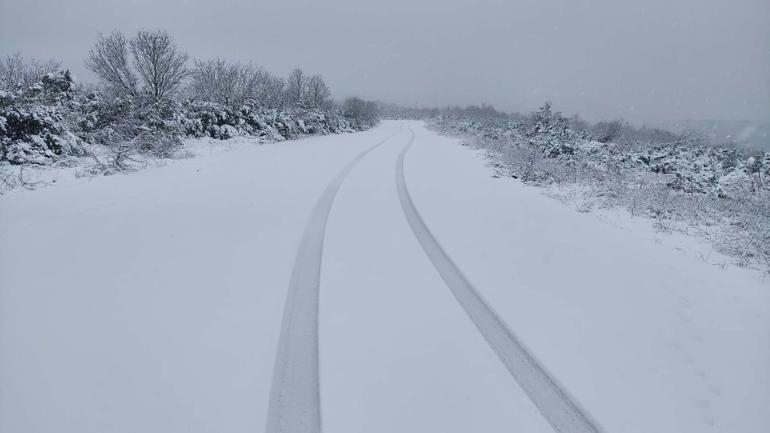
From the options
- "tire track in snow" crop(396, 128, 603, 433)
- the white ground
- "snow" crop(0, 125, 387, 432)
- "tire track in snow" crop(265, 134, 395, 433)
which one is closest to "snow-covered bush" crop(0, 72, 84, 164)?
"snow" crop(0, 125, 387, 432)

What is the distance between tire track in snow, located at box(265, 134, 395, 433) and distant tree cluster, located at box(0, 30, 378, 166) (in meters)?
8.25

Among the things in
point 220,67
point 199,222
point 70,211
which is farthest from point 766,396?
point 220,67

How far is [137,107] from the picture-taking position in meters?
15.6

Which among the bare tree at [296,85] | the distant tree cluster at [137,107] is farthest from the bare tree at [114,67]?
the bare tree at [296,85]

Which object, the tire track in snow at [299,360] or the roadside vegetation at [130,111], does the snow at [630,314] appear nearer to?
the tire track in snow at [299,360]

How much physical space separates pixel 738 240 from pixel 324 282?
6.56 m

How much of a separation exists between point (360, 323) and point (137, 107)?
17.6 m

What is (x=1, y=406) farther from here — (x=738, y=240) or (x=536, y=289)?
(x=738, y=240)

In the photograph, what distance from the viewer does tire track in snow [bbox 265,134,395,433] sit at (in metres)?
2.14

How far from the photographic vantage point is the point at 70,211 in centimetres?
514

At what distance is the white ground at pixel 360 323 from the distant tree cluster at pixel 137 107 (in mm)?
6038

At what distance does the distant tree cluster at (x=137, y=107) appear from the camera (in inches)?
385

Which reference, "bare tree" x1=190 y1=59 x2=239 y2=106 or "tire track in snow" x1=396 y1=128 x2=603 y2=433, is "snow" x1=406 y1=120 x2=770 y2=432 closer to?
"tire track in snow" x1=396 y1=128 x2=603 y2=433

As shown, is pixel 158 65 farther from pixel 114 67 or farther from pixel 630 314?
pixel 630 314
